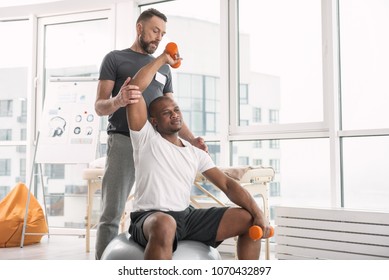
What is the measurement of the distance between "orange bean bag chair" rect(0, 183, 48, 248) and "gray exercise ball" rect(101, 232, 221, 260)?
2142 mm

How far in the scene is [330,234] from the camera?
2.82m

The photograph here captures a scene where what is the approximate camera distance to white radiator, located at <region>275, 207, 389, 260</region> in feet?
8.75

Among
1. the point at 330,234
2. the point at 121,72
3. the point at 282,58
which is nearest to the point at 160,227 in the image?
the point at 121,72

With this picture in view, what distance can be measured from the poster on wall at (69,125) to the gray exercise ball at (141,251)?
1.99 m

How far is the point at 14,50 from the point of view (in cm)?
481

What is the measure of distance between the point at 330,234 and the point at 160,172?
4.50 ft

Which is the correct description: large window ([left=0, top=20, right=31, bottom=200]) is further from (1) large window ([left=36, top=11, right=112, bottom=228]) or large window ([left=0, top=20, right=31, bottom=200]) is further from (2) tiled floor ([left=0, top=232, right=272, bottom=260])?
(2) tiled floor ([left=0, top=232, right=272, bottom=260])

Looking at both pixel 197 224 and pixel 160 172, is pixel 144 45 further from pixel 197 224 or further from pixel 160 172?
pixel 197 224

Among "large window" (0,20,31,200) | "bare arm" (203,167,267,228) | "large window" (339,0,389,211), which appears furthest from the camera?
"large window" (0,20,31,200)

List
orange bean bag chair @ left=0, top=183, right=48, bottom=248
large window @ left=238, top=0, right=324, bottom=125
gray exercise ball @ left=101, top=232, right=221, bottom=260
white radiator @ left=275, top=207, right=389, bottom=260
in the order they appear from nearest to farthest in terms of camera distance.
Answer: gray exercise ball @ left=101, top=232, right=221, bottom=260 < white radiator @ left=275, top=207, right=389, bottom=260 < large window @ left=238, top=0, right=324, bottom=125 < orange bean bag chair @ left=0, top=183, right=48, bottom=248

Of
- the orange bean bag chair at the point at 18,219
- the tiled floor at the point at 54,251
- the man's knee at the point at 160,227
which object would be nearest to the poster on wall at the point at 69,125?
the orange bean bag chair at the point at 18,219

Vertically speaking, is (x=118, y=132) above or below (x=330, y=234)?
above

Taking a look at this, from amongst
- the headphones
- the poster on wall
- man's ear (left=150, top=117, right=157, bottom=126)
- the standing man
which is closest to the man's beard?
the standing man
